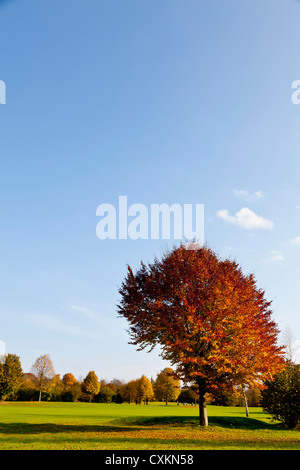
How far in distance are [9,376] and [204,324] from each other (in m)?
76.9

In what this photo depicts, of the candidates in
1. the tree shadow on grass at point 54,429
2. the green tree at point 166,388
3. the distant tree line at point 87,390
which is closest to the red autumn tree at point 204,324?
the tree shadow on grass at point 54,429

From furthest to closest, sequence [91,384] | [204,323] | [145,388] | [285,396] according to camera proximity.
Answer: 1. [91,384]
2. [145,388]
3. [285,396]
4. [204,323]

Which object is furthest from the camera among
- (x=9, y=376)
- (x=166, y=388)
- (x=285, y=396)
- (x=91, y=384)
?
(x=91, y=384)

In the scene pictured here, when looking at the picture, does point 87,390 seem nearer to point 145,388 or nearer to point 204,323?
point 145,388

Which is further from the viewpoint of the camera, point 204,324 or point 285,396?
point 285,396

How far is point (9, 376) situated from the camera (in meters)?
81.8

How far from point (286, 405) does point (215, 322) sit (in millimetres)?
13829

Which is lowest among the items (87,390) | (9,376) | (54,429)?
(87,390)

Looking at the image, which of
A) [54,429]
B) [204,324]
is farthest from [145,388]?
[204,324]

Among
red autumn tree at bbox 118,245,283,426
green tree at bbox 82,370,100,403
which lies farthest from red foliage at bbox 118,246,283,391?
green tree at bbox 82,370,100,403

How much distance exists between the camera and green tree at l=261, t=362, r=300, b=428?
95.8ft

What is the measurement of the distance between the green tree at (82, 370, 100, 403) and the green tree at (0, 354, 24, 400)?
16677 millimetres

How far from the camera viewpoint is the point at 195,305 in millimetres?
22875

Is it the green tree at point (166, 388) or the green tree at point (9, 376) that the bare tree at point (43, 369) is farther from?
the green tree at point (166, 388)
